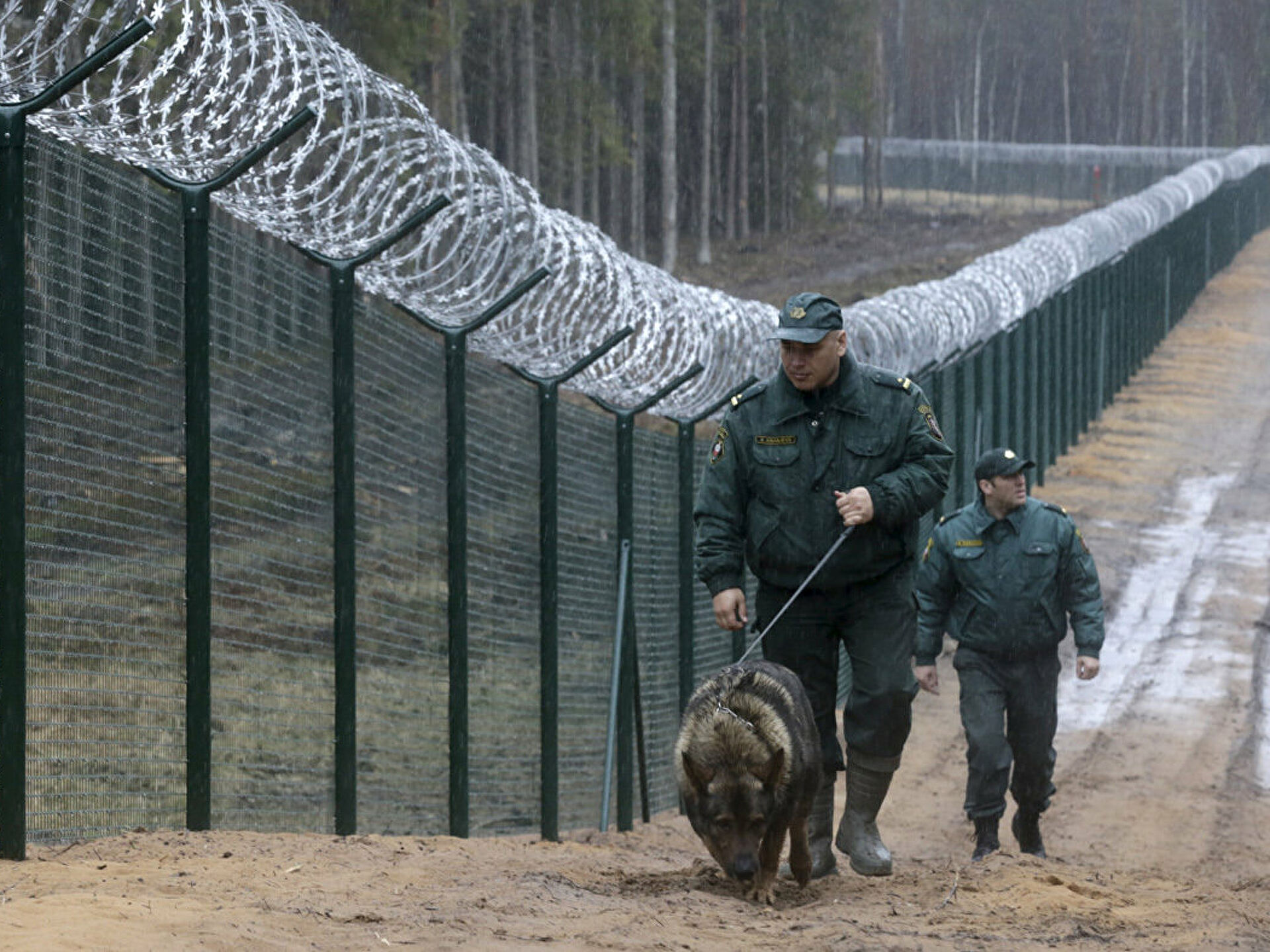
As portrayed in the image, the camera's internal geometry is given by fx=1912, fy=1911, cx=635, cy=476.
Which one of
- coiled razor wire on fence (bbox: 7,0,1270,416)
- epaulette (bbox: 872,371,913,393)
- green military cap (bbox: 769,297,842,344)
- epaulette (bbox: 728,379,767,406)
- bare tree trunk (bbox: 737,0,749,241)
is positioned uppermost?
bare tree trunk (bbox: 737,0,749,241)

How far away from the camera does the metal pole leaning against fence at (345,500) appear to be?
6.36 metres

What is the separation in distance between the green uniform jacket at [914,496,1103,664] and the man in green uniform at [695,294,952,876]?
62.1 inches

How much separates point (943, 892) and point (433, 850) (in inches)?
64.0

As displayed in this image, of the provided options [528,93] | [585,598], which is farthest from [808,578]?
[528,93]

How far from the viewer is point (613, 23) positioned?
45062mm

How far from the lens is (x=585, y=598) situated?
871 cm

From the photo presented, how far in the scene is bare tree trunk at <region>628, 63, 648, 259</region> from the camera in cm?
Answer: 4809

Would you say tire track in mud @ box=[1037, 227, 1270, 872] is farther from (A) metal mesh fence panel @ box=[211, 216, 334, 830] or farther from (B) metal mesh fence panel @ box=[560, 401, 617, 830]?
(A) metal mesh fence panel @ box=[211, 216, 334, 830]

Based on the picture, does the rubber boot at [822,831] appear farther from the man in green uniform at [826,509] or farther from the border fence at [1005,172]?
the border fence at [1005,172]

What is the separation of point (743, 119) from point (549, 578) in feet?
175

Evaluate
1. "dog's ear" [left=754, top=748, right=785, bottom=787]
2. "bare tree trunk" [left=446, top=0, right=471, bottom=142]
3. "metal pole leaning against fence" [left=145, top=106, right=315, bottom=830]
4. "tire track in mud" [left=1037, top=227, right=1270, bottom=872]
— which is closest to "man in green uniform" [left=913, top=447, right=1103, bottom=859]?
"tire track in mud" [left=1037, top=227, right=1270, bottom=872]

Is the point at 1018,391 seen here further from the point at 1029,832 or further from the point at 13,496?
the point at 13,496

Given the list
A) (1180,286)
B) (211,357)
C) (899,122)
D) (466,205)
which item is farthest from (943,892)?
(899,122)

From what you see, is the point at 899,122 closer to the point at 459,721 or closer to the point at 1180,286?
the point at 1180,286
